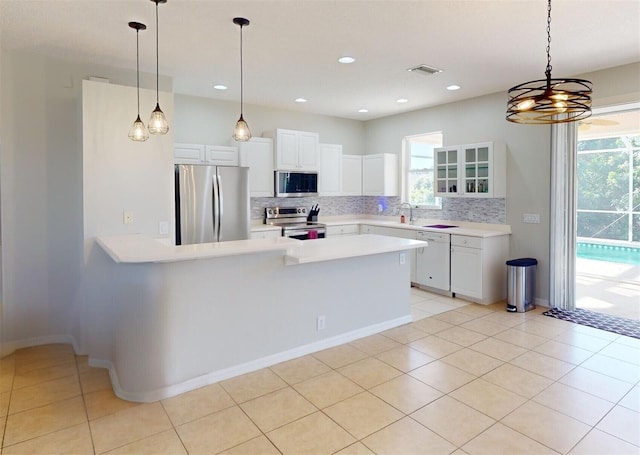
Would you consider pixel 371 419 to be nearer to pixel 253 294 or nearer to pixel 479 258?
pixel 253 294

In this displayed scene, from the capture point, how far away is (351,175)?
281 inches

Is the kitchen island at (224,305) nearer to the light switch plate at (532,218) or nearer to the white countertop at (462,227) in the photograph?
the white countertop at (462,227)

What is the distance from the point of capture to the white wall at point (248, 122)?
551cm

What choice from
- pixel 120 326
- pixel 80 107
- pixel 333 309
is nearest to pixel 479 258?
pixel 333 309

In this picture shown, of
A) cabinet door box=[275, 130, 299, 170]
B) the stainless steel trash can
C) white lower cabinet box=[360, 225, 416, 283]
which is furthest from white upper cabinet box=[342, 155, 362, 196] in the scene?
the stainless steel trash can

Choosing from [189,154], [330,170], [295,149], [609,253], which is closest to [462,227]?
[330,170]

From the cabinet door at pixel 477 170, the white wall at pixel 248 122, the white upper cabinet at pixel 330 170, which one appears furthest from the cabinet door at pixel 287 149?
the cabinet door at pixel 477 170

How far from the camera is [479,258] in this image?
16.7ft

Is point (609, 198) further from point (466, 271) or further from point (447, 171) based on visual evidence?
point (466, 271)

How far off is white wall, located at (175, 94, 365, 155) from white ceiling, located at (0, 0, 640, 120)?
0.60 metres

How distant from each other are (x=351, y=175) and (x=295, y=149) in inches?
55.7

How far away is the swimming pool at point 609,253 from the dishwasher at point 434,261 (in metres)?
4.04

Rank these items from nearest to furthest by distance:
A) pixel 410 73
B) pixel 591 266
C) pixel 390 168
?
pixel 410 73, pixel 390 168, pixel 591 266

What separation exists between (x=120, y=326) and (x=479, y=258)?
13.4 ft
